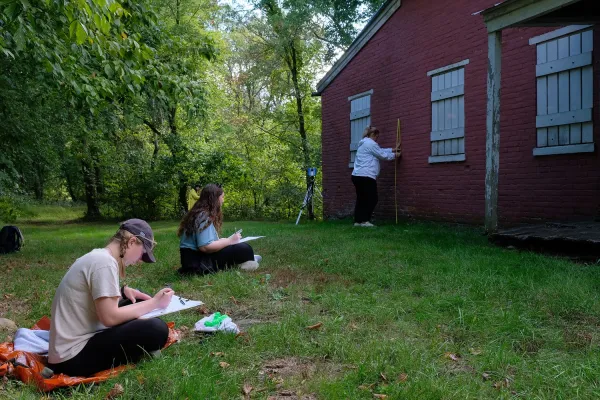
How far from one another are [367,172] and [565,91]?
14.4 feet

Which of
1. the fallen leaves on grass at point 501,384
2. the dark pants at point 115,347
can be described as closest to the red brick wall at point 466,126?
the fallen leaves on grass at point 501,384

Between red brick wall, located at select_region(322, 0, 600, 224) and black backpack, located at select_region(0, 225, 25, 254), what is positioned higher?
red brick wall, located at select_region(322, 0, 600, 224)

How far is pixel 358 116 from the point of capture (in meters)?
14.4

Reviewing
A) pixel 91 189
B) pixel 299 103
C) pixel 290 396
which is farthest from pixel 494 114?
pixel 91 189

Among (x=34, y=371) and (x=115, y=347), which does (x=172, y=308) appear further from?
(x=34, y=371)

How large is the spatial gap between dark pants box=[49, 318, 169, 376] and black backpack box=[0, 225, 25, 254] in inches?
333

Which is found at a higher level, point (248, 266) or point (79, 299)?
point (79, 299)

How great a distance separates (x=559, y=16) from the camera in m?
7.75

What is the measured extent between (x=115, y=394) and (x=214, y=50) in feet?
26.6

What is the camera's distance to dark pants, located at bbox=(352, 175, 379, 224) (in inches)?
459

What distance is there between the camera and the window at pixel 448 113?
10.7 meters

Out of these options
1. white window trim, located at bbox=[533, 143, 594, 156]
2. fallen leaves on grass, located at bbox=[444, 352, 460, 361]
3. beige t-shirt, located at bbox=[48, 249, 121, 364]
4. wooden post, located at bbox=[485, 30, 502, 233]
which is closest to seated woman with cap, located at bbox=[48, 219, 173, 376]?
beige t-shirt, located at bbox=[48, 249, 121, 364]

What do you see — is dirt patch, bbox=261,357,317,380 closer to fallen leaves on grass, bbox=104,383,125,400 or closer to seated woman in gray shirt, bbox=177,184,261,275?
fallen leaves on grass, bbox=104,383,125,400

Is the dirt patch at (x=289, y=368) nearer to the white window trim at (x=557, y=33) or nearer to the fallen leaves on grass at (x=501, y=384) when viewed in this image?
the fallen leaves on grass at (x=501, y=384)
